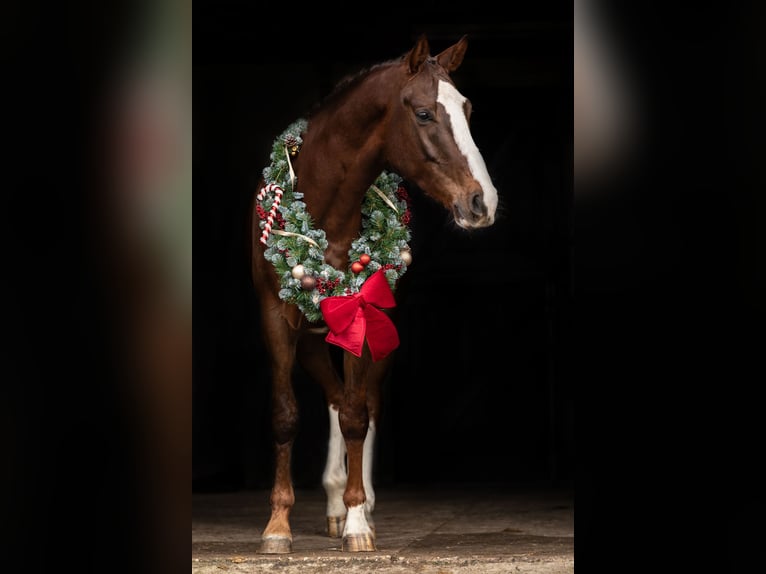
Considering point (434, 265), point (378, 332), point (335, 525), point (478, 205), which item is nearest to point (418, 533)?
point (335, 525)

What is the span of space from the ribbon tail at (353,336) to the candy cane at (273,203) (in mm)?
527

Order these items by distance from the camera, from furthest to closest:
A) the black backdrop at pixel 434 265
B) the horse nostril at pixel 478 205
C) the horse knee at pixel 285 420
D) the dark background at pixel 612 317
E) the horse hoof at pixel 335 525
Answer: the black backdrop at pixel 434 265
the horse hoof at pixel 335 525
the horse knee at pixel 285 420
the horse nostril at pixel 478 205
the dark background at pixel 612 317

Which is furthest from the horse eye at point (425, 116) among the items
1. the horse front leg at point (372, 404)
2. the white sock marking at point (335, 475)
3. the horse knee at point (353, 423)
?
the white sock marking at point (335, 475)

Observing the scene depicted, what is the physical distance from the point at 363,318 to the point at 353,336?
92mm

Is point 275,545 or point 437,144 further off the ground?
point 437,144

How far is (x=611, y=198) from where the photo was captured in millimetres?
4566

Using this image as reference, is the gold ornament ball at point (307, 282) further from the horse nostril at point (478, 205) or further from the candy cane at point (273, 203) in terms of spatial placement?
the horse nostril at point (478, 205)

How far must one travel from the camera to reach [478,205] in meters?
5.76

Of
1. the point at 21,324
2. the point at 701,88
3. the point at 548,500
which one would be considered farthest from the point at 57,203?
the point at 548,500

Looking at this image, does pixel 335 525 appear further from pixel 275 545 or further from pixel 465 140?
pixel 465 140

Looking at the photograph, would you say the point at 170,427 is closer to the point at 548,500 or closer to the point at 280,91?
the point at 548,500

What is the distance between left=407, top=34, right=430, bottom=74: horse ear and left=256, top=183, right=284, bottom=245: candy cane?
2.74 ft

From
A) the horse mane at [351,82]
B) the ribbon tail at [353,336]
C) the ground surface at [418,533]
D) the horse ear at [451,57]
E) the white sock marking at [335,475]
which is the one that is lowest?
the ground surface at [418,533]

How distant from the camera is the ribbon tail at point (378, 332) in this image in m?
6.29
